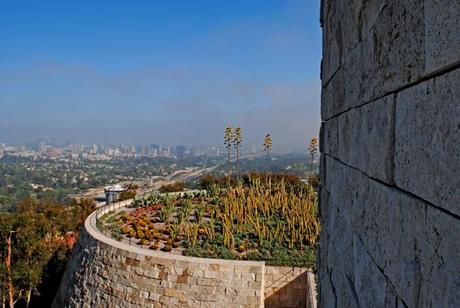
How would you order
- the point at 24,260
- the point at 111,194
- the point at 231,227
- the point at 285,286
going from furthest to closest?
the point at 111,194 < the point at 24,260 < the point at 231,227 < the point at 285,286

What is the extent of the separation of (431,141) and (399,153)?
19 cm

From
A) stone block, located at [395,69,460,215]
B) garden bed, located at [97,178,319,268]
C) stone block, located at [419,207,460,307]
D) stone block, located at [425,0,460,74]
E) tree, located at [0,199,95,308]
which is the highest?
stone block, located at [425,0,460,74]

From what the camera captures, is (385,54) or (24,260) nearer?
(385,54)

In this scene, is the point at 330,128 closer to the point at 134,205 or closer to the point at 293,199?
the point at 293,199

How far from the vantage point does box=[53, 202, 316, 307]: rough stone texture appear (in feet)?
27.1

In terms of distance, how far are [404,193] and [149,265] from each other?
827cm

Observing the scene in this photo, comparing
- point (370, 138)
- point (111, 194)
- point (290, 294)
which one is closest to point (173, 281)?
point (290, 294)

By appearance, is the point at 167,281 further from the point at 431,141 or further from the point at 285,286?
the point at 431,141

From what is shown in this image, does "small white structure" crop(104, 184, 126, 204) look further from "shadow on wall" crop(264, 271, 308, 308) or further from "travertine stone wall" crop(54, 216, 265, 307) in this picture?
"shadow on wall" crop(264, 271, 308, 308)

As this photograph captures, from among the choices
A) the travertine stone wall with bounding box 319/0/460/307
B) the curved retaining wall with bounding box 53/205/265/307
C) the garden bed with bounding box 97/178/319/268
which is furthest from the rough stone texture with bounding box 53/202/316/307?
the travertine stone wall with bounding box 319/0/460/307

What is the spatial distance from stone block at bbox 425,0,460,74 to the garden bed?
9.17m

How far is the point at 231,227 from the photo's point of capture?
1215 centimetres

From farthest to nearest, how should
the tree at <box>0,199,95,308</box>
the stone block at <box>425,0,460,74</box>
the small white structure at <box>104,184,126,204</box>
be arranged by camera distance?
the small white structure at <box>104,184,126,204</box>
the tree at <box>0,199,95,308</box>
the stone block at <box>425,0,460,74</box>

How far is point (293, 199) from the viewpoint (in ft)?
47.5
